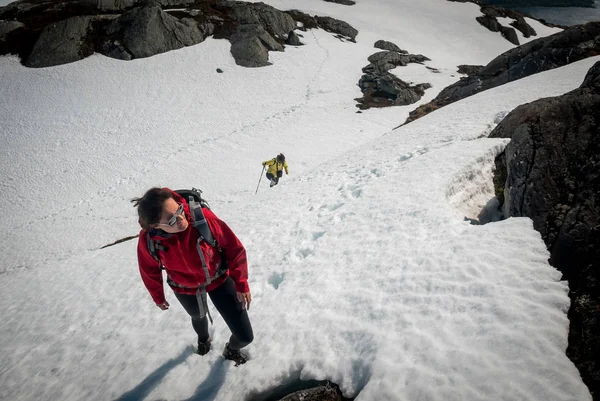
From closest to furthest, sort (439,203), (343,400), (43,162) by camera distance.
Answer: (343,400), (439,203), (43,162)

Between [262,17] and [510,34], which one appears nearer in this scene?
[262,17]

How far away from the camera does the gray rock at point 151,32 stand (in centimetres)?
3212

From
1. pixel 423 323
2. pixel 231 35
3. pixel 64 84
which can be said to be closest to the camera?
pixel 423 323

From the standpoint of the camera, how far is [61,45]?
101 feet

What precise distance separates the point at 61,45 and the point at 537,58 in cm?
4692

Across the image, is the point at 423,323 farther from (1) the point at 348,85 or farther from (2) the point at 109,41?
(2) the point at 109,41

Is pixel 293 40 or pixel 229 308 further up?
pixel 293 40

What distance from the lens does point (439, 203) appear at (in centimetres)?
634

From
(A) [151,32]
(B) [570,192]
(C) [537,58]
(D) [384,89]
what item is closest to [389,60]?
(D) [384,89]

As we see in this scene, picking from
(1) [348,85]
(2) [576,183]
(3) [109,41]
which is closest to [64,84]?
(3) [109,41]

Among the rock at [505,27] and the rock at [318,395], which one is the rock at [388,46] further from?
the rock at [318,395]

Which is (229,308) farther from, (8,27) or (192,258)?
(8,27)

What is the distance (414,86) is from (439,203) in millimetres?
33793

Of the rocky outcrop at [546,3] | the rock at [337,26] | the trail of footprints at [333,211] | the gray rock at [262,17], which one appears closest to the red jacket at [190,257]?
the trail of footprints at [333,211]
